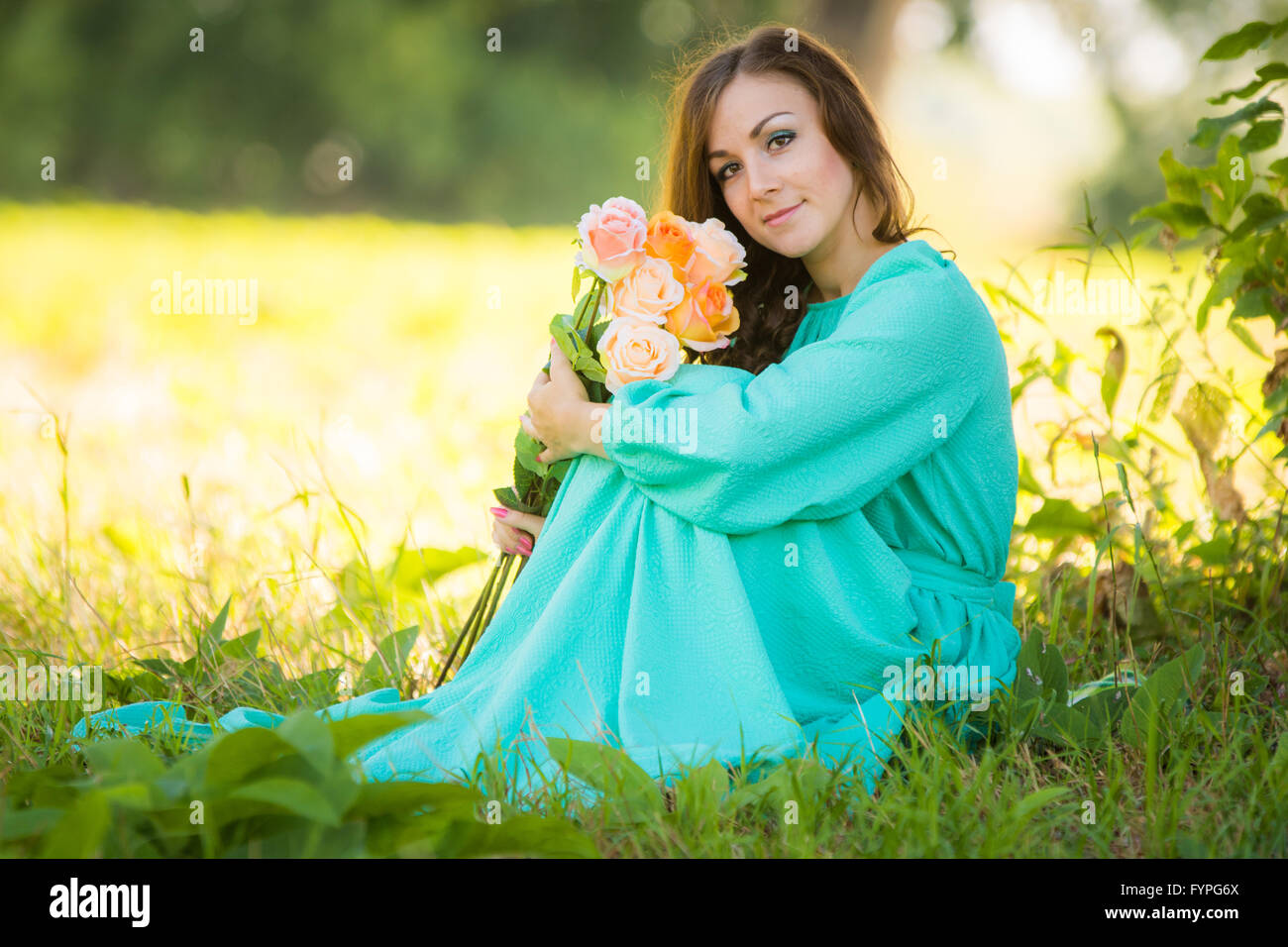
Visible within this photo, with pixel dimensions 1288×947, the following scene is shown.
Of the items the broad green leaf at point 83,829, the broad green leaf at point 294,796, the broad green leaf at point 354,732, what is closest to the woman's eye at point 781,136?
the broad green leaf at point 354,732

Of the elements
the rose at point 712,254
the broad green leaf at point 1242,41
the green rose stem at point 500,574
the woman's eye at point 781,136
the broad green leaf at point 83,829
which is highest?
the broad green leaf at point 1242,41

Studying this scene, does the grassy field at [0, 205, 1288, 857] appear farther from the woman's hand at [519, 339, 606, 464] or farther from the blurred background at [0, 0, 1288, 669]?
the woman's hand at [519, 339, 606, 464]

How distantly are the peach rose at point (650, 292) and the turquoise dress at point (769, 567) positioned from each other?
0.10m

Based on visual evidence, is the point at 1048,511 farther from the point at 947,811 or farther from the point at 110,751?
the point at 110,751

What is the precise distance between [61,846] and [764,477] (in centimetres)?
100

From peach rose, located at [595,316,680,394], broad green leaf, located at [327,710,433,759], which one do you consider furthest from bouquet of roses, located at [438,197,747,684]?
broad green leaf, located at [327,710,433,759]

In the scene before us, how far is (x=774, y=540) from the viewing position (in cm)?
179

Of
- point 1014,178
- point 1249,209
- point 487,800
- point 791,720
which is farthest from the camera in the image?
point 1014,178

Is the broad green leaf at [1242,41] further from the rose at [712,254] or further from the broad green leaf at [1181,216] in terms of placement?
the rose at [712,254]

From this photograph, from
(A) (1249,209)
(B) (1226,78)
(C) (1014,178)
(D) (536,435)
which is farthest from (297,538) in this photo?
(C) (1014,178)

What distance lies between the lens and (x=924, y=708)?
1703 millimetres

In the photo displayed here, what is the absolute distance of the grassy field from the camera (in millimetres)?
1313

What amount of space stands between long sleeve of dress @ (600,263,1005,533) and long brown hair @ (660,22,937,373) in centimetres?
32

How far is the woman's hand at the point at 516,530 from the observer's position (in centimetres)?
206
